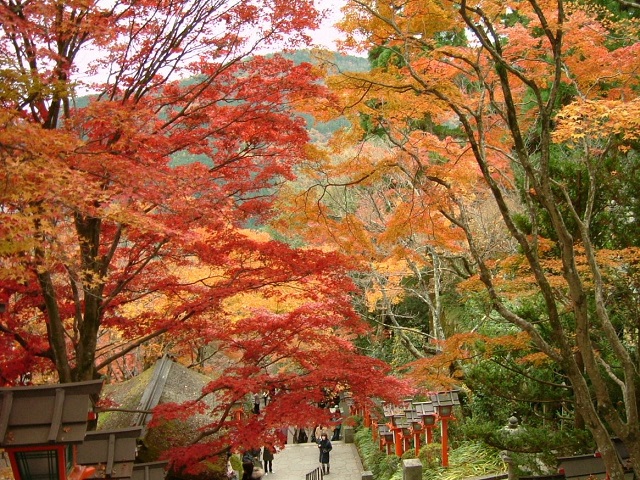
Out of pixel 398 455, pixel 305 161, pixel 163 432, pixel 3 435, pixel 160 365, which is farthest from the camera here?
pixel 398 455

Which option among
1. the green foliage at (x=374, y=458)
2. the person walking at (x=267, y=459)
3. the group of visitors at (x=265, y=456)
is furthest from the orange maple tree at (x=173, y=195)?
the person walking at (x=267, y=459)

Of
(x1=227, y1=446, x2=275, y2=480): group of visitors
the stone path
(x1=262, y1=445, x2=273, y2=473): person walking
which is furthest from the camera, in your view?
the stone path

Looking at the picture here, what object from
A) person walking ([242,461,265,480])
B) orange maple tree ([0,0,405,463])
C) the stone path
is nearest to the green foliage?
the stone path

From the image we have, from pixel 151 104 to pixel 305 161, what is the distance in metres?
2.64

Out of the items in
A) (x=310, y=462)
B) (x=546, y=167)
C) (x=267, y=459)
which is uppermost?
(x=546, y=167)

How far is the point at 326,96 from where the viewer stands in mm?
8156

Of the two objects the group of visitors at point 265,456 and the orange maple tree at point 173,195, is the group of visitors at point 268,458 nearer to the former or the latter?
the group of visitors at point 265,456

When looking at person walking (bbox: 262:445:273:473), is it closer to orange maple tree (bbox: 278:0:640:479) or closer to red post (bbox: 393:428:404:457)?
red post (bbox: 393:428:404:457)

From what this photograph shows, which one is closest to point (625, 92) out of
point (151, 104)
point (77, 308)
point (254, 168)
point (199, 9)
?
point (254, 168)

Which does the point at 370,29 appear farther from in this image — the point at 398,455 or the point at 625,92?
the point at 398,455

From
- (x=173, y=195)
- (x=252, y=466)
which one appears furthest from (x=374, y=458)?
(x=173, y=195)

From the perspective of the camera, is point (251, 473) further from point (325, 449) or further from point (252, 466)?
point (325, 449)

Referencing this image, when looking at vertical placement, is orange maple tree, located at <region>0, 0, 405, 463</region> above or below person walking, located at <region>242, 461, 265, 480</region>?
above

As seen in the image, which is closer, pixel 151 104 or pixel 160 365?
pixel 151 104
